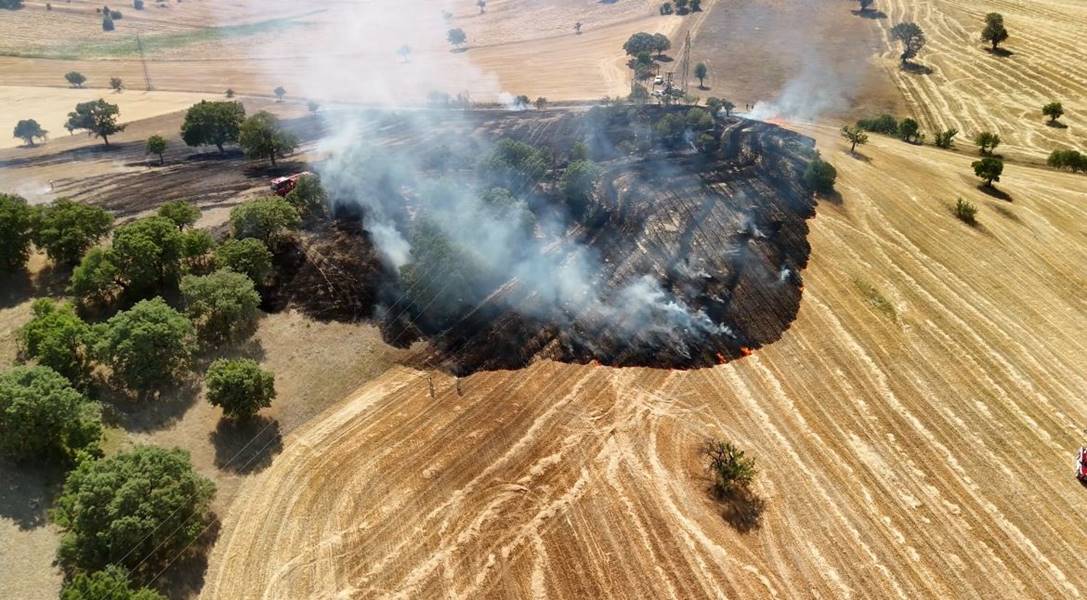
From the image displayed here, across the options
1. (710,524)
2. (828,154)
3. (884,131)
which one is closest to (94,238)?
(710,524)

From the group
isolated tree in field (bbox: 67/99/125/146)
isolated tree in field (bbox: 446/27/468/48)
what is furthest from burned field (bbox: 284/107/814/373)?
isolated tree in field (bbox: 446/27/468/48)

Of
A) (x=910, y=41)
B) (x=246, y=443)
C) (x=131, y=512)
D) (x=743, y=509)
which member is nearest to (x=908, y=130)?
(x=910, y=41)

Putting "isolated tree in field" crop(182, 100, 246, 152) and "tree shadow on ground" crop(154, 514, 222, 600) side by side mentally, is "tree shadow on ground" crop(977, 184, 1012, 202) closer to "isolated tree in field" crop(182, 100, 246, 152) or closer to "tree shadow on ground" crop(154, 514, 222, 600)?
"tree shadow on ground" crop(154, 514, 222, 600)

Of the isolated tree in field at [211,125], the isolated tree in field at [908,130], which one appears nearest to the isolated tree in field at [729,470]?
the isolated tree in field at [908,130]

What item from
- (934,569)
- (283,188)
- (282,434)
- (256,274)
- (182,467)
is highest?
(283,188)

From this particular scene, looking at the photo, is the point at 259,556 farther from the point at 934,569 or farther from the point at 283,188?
the point at 283,188

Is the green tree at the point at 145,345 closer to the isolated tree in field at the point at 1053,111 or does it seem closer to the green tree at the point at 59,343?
the green tree at the point at 59,343
